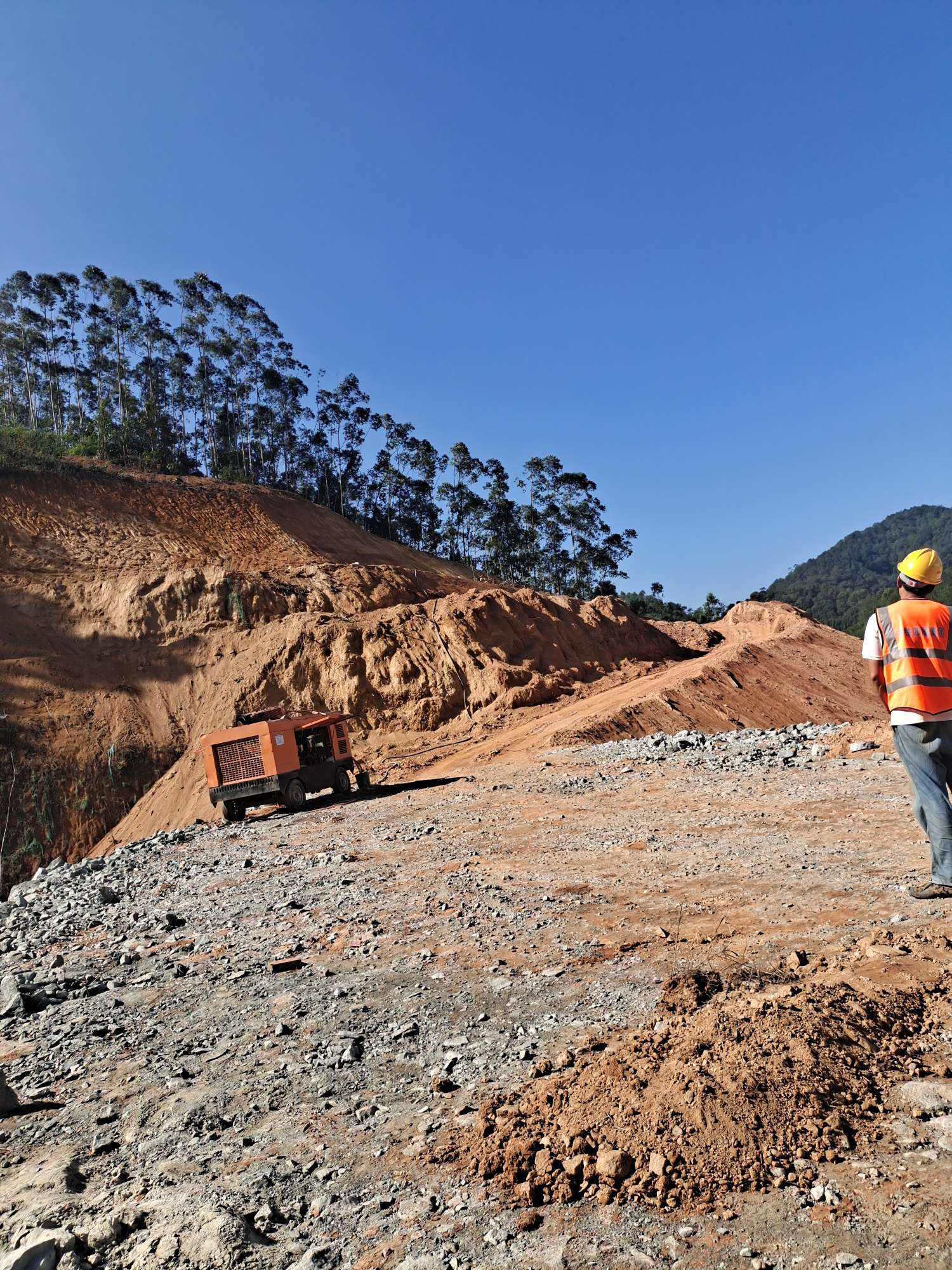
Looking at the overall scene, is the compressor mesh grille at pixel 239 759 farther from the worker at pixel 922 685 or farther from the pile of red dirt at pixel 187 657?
the worker at pixel 922 685

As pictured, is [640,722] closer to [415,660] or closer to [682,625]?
[415,660]

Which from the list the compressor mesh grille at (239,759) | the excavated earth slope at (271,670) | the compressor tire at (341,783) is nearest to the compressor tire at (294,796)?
the compressor mesh grille at (239,759)

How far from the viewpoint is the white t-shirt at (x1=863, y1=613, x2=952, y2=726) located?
4945mm

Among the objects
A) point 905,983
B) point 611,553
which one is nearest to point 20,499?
point 905,983

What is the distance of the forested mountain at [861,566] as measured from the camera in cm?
9662

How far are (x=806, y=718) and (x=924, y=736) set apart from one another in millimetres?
18627

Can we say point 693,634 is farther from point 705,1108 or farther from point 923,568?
point 705,1108

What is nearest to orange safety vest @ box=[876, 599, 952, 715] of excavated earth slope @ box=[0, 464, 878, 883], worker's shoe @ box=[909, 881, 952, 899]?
worker's shoe @ box=[909, 881, 952, 899]

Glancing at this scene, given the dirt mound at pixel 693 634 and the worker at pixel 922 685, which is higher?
the dirt mound at pixel 693 634

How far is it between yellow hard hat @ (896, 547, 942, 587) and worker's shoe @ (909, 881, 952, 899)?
198 centimetres

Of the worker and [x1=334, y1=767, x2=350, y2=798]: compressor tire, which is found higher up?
the worker

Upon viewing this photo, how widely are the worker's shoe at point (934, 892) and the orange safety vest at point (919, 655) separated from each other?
1314 mm

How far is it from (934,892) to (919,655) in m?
1.71

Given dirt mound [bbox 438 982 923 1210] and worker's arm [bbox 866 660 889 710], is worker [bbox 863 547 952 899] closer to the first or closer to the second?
→ worker's arm [bbox 866 660 889 710]
